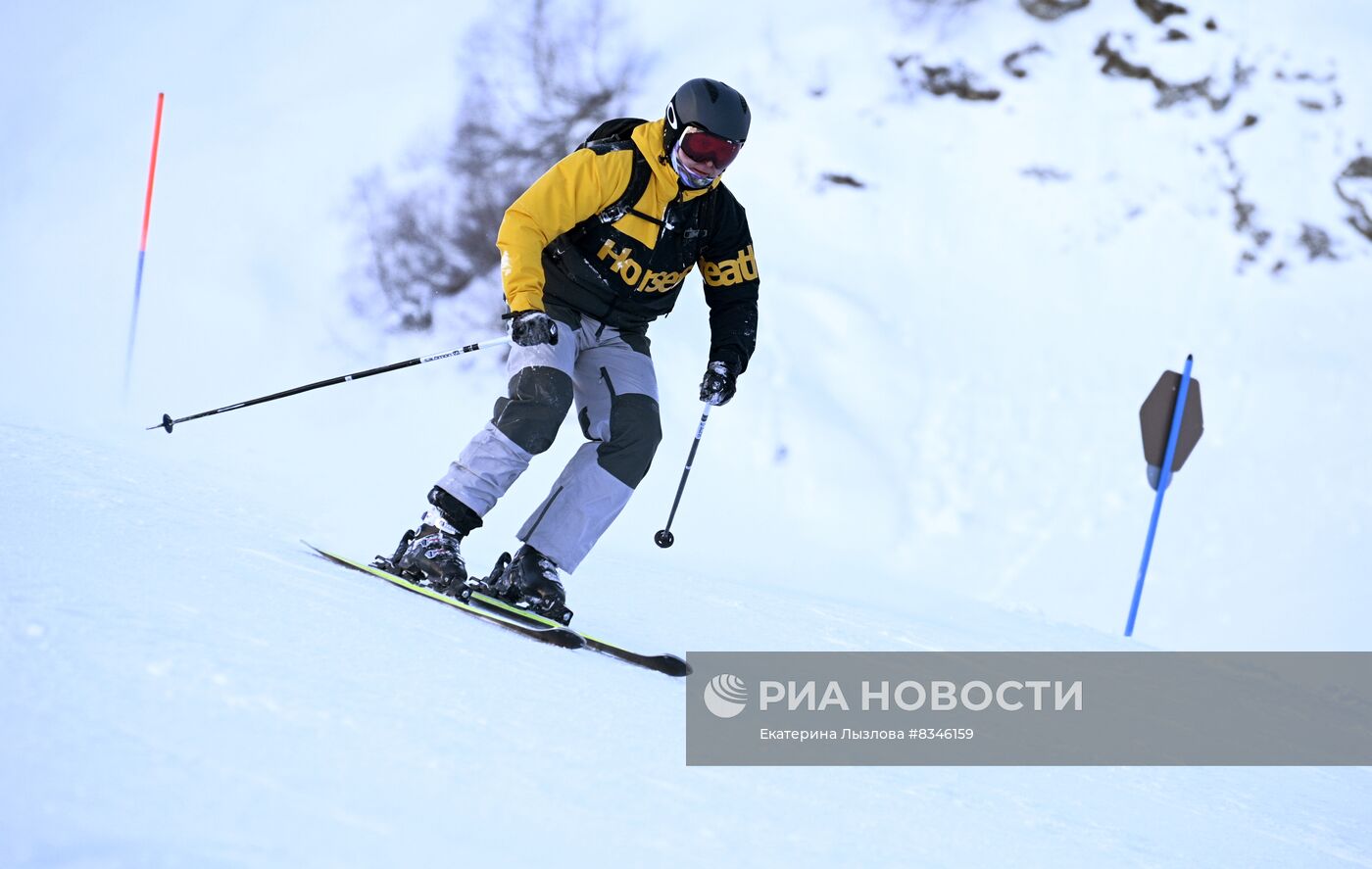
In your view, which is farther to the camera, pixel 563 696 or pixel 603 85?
pixel 603 85

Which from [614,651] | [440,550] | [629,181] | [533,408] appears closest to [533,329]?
[533,408]

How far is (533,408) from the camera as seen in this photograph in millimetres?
3586

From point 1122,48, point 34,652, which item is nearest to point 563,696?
point 34,652

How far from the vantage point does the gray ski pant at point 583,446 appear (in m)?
3.59

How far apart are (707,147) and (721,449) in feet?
23.1

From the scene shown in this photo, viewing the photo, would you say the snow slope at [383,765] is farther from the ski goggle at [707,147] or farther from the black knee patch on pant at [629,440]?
the ski goggle at [707,147]

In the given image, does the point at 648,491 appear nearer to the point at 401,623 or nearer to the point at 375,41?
the point at 401,623

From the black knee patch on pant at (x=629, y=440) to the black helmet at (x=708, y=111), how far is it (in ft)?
2.74

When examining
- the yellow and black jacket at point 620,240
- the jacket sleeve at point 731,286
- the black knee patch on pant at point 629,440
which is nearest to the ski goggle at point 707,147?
the yellow and black jacket at point 620,240

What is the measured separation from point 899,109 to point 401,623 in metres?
11.2

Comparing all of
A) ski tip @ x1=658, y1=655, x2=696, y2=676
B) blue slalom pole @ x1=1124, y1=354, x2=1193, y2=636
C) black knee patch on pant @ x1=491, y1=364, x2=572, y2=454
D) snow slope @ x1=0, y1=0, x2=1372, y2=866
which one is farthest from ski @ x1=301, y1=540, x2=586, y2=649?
blue slalom pole @ x1=1124, y1=354, x2=1193, y2=636

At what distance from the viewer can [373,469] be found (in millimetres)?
8297

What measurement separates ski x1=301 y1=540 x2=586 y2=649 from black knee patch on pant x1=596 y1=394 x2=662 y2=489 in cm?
55

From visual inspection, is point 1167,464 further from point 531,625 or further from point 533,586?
point 531,625
